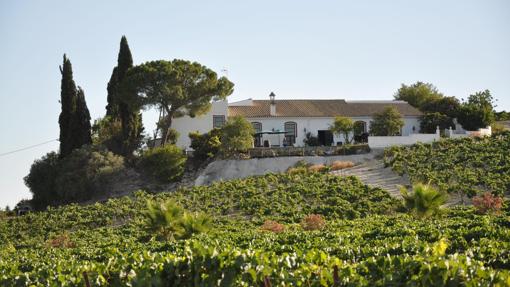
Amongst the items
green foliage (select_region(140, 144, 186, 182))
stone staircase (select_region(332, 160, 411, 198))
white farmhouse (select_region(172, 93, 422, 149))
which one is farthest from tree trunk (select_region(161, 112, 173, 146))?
stone staircase (select_region(332, 160, 411, 198))

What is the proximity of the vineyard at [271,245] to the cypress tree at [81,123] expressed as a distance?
10.1m

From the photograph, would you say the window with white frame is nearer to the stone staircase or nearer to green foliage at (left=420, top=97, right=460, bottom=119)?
the stone staircase

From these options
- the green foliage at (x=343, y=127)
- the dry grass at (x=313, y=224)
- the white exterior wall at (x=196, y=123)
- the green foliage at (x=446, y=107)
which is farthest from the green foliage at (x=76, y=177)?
the green foliage at (x=446, y=107)

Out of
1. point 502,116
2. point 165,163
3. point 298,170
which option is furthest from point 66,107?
point 502,116

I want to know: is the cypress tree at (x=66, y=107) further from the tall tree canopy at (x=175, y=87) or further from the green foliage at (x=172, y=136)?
the green foliage at (x=172, y=136)

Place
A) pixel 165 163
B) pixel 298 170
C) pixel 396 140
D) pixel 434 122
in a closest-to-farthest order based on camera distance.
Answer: pixel 298 170 < pixel 165 163 < pixel 396 140 < pixel 434 122

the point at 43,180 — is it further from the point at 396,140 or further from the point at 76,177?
the point at 396,140

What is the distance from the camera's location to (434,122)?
5088 centimetres

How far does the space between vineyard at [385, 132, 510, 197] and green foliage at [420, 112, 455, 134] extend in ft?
22.9

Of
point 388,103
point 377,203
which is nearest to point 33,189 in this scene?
Answer: point 377,203

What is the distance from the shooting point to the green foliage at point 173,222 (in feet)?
70.1

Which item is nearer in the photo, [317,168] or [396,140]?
[317,168]

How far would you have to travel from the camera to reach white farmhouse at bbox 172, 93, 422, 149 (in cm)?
5041

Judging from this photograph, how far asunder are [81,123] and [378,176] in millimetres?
22061
